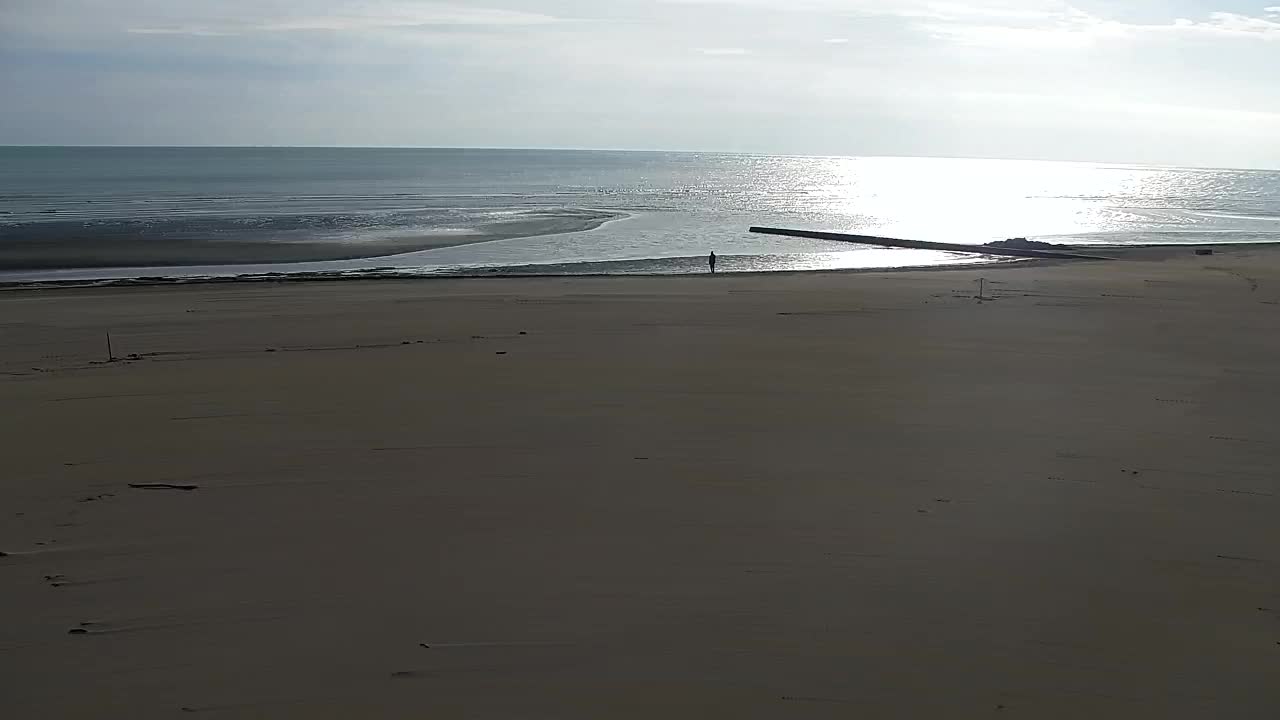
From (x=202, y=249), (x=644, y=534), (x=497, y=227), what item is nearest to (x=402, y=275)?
(x=202, y=249)

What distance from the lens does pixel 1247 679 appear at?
4422 millimetres

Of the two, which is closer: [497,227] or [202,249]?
[202,249]

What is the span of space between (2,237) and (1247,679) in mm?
44936

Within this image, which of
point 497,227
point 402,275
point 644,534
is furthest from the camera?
point 497,227

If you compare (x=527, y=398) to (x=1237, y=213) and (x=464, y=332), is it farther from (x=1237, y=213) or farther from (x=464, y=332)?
(x=1237, y=213)

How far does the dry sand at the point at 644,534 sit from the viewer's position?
440 cm

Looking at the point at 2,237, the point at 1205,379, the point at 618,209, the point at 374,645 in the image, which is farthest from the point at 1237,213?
the point at 374,645

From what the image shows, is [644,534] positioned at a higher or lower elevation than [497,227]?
lower

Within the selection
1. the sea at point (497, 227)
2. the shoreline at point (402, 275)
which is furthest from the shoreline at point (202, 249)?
→ the shoreline at point (402, 275)

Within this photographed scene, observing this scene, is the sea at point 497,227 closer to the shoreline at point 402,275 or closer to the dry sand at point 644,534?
the shoreline at point 402,275

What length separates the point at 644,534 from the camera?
6.14 metres

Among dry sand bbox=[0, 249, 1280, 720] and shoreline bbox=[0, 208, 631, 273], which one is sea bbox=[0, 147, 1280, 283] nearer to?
shoreline bbox=[0, 208, 631, 273]

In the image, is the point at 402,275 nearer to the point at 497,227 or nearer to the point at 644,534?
the point at 497,227

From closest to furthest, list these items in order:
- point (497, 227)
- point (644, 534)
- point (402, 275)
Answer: point (644, 534), point (402, 275), point (497, 227)
